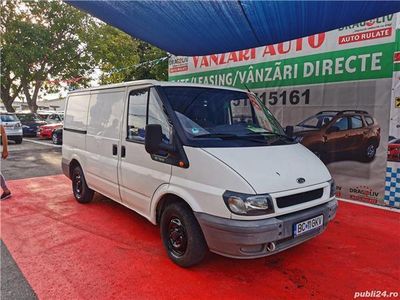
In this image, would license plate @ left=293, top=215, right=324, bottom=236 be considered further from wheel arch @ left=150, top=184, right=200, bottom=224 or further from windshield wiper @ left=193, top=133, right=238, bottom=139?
windshield wiper @ left=193, top=133, right=238, bottom=139

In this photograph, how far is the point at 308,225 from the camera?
118 inches

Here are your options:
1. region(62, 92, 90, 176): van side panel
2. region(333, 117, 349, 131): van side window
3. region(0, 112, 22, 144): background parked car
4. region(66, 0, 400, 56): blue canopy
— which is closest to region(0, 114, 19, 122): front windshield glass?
region(0, 112, 22, 144): background parked car

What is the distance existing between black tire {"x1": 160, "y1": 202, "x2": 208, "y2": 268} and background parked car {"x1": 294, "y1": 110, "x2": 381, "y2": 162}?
4075 mm

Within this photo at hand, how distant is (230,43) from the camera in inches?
216

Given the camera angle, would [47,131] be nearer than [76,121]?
No

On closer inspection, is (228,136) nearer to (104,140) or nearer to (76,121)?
(104,140)

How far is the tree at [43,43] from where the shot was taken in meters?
17.6

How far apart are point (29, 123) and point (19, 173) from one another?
12.4m

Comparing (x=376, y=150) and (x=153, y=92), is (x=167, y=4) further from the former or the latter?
(x=376, y=150)

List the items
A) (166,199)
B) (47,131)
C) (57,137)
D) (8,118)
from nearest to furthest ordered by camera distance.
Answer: (166,199) → (8,118) → (57,137) → (47,131)

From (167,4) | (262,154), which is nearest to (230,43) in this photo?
(167,4)

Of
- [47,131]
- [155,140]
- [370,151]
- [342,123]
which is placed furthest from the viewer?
[47,131]

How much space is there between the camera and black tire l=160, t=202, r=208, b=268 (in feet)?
9.87

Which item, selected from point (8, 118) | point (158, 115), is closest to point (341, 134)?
point (158, 115)
